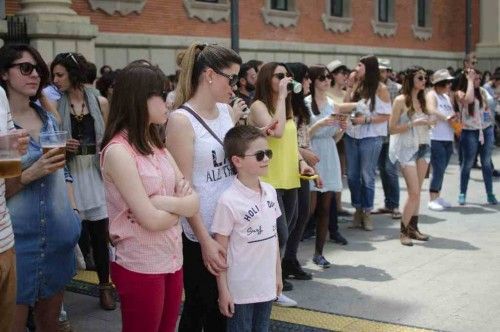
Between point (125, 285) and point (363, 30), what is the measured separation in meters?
20.0

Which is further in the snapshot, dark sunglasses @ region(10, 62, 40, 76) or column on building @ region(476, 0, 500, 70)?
column on building @ region(476, 0, 500, 70)

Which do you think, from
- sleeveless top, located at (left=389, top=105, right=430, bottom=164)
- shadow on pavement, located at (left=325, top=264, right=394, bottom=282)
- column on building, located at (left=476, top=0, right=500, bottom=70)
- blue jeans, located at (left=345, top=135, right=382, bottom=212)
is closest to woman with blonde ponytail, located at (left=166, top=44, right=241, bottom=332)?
shadow on pavement, located at (left=325, top=264, right=394, bottom=282)

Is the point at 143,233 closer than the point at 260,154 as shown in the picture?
Yes

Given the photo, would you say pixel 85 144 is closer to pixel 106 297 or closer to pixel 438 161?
pixel 106 297

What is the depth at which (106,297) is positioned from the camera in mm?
6188

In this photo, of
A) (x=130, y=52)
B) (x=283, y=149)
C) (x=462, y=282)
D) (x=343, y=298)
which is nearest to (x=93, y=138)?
(x=283, y=149)

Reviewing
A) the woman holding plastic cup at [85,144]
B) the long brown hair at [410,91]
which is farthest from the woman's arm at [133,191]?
the long brown hair at [410,91]

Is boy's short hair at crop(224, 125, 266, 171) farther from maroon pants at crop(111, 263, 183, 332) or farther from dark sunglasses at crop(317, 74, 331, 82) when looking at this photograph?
dark sunglasses at crop(317, 74, 331, 82)

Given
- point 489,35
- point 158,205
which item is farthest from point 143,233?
point 489,35

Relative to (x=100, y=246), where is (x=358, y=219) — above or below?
below

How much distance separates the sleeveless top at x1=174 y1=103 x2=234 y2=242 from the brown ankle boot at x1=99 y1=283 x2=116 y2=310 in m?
2.21

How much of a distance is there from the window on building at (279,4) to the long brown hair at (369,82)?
10.9 metres

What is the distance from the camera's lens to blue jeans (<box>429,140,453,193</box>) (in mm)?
10758

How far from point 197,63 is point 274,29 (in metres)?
15.3
